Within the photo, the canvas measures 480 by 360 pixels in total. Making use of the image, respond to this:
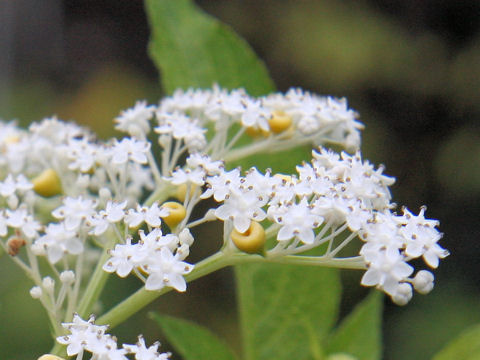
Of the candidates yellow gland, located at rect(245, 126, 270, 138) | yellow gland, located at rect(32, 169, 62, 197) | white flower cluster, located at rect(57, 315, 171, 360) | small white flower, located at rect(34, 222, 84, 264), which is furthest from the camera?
yellow gland, located at rect(245, 126, 270, 138)

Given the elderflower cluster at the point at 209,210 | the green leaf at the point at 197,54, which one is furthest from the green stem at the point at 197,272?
the green leaf at the point at 197,54

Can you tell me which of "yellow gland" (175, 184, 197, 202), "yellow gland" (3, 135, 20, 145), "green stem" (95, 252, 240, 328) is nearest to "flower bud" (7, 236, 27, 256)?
"green stem" (95, 252, 240, 328)

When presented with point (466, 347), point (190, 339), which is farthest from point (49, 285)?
point (466, 347)

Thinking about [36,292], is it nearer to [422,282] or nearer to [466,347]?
[422,282]

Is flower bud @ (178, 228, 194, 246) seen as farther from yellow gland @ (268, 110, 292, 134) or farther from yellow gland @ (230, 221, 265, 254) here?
yellow gland @ (268, 110, 292, 134)

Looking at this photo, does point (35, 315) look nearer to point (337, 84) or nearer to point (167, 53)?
point (167, 53)

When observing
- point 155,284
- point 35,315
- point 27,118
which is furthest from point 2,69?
point 155,284

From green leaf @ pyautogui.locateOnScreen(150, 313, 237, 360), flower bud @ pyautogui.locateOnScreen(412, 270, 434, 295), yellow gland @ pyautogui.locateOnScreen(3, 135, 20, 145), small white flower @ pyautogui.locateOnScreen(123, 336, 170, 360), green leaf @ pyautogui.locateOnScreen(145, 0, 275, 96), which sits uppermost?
green leaf @ pyautogui.locateOnScreen(145, 0, 275, 96)

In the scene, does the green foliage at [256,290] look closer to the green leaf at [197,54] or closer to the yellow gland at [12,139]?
the green leaf at [197,54]
